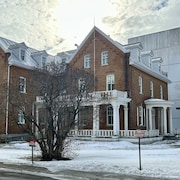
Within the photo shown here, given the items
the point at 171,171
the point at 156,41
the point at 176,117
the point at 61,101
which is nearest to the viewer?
the point at 171,171

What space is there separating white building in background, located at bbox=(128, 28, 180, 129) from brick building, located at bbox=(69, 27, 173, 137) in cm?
1604

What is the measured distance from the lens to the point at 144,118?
116ft

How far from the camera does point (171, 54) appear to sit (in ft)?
181

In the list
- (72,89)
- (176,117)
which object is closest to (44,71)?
(72,89)

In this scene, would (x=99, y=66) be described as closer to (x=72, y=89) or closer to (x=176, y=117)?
(x=72, y=89)

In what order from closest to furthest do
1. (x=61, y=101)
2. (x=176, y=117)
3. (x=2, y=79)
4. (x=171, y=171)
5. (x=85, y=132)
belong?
(x=171, y=171)
(x=61, y=101)
(x=85, y=132)
(x=2, y=79)
(x=176, y=117)

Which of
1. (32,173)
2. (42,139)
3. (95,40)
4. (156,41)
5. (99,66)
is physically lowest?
(32,173)

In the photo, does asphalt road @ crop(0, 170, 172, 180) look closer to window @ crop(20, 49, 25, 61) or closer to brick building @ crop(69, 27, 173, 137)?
brick building @ crop(69, 27, 173, 137)

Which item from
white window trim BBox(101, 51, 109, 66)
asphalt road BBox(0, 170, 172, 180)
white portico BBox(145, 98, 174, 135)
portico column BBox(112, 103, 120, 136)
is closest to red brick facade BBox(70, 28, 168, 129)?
white window trim BBox(101, 51, 109, 66)

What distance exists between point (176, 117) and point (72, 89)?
3808cm

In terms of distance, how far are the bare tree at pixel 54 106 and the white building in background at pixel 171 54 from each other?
36.6m

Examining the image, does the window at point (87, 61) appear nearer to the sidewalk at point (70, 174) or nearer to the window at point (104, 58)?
the window at point (104, 58)

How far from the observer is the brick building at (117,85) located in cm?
3016

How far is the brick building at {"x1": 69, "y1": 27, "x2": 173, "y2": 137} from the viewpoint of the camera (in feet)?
98.9
